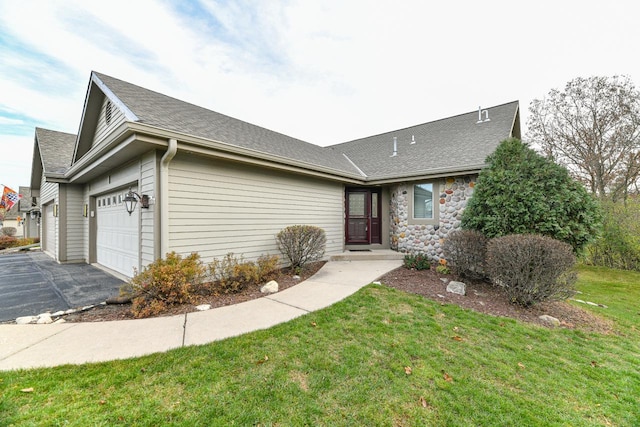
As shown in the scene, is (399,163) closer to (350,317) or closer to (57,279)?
(350,317)

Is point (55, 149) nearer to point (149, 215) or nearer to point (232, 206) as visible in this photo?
point (149, 215)

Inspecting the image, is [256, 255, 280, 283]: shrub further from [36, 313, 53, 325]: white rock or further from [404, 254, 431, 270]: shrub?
[404, 254, 431, 270]: shrub

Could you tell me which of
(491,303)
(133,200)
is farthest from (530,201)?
(133,200)

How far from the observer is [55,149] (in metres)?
9.77

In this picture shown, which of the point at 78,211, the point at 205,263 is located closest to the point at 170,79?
the point at 78,211

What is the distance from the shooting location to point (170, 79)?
1112 cm

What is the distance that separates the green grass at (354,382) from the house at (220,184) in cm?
276

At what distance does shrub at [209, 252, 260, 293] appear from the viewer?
4922 mm

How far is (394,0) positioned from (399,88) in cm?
563

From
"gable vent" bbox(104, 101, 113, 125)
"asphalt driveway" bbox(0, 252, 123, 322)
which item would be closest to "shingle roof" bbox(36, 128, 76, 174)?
"asphalt driveway" bbox(0, 252, 123, 322)

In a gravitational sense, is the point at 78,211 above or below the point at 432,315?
above

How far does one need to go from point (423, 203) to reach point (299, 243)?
14.3ft

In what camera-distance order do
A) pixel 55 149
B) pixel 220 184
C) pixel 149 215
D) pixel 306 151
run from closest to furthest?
pixel 149 215 → pixel 220 184 → pixel 306 151 → pixel 55 149

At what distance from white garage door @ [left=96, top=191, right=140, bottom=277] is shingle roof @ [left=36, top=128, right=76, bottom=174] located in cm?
276
